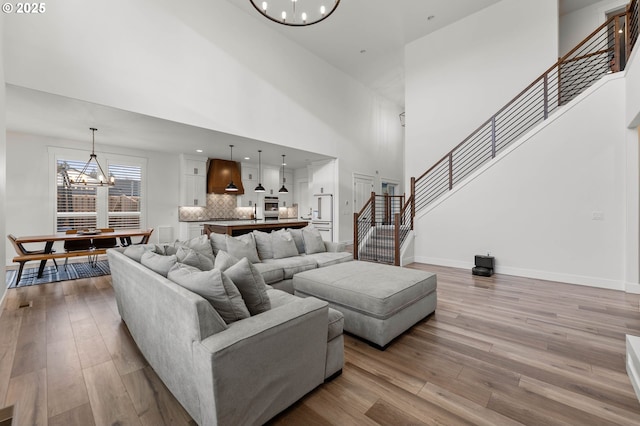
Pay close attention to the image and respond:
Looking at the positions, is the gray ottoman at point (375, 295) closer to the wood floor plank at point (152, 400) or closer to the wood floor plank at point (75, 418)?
the wood floor plank at point (152, 400)

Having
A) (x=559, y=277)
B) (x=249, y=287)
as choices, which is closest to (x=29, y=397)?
(x=249, y=287)

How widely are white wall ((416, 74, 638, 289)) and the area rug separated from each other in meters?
7.61

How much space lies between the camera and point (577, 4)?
6.30 m

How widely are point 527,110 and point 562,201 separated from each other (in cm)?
247

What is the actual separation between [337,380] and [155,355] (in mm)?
1382

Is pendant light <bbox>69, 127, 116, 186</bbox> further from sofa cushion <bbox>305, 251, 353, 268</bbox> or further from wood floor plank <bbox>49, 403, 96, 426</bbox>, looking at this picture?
wood floor plank <bbox>49, 403, 96, 426</bbox>

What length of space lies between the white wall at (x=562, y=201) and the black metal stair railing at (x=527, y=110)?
2.26ft

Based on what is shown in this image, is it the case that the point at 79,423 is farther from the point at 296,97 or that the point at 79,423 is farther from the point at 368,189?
the point at 368,189

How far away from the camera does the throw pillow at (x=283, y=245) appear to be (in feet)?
14.1

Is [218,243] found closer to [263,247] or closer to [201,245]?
[201,245]

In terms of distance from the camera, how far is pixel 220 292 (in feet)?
5.42

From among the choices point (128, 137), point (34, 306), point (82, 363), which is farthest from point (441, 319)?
point (128, 137)

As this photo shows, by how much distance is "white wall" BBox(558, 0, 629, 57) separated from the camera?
6.14 m

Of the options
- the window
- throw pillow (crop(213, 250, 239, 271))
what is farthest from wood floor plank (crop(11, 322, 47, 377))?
the window
